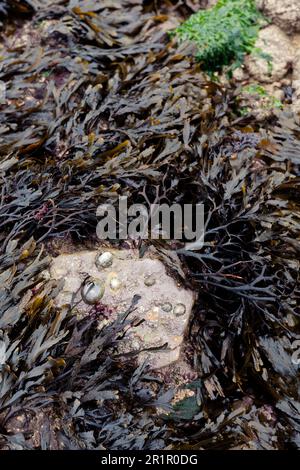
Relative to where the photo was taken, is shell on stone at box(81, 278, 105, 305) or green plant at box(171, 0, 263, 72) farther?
green plant at box(171, 0, 263, 72)

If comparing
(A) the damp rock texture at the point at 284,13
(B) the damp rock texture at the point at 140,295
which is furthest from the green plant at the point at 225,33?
(B) the damp rock texture at the point at 140,295

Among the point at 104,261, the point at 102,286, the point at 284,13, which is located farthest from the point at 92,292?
the point at 284,13

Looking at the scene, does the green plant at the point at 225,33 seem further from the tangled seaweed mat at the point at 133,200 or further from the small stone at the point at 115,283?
the small stone at the point at 115,283

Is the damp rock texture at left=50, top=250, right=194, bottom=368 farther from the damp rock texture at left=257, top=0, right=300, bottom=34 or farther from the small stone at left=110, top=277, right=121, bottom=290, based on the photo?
the damp rock texture at left=257, top=0, right=300, bottom=34

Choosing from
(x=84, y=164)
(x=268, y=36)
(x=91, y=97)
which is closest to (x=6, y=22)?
(x=91, y=97)

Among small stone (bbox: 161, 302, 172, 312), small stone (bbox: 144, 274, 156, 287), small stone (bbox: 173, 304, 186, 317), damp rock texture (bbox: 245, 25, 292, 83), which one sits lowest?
small stone (bbox: 173, 304, 186, 317)

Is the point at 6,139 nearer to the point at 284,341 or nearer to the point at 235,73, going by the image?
the point at 235,73

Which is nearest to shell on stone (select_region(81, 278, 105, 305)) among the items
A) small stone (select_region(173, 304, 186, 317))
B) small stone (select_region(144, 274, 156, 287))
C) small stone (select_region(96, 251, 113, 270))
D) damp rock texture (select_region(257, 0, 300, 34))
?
small stone (select_region(96, 251, 113, 270))
